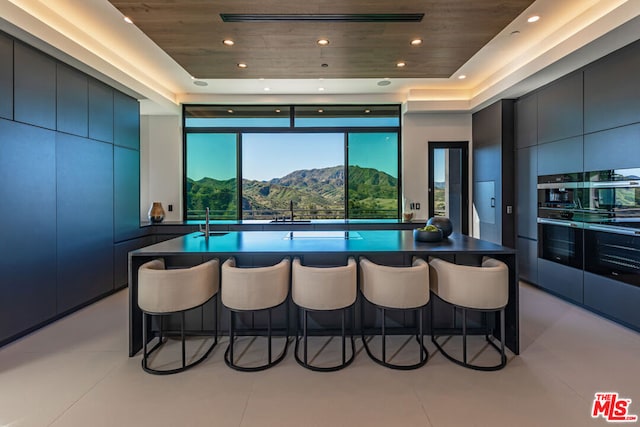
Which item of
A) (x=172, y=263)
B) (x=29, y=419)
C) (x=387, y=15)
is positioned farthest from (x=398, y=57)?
(x=29, y=419)

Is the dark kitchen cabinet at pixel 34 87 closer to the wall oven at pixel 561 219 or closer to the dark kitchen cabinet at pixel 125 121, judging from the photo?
the dark kitchen cabinet at pixel 125 121

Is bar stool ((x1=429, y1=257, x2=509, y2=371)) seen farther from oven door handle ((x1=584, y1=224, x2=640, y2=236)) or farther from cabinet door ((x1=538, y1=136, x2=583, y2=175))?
cabinet door ((x1=538, y1=136, x2=583, y2=175))

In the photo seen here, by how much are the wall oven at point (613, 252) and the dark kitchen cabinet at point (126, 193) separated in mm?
5894

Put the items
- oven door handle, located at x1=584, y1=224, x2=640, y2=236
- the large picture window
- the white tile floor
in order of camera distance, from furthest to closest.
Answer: the large picture window, oven door handle, located at x1=584, y1=224, x2=640, y2=236, the white tile floor

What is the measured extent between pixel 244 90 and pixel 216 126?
3.05 feet

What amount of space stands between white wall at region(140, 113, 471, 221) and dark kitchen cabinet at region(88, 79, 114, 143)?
157cm

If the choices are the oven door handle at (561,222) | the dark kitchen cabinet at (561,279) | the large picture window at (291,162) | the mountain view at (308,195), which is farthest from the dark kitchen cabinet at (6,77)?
the dark kitchen cabinet at (561,279)

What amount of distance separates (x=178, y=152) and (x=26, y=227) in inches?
121

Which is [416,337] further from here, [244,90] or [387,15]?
[244,90]

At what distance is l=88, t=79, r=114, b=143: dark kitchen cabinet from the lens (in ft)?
12.5

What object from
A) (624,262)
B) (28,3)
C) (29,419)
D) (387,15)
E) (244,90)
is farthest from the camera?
(244,90)

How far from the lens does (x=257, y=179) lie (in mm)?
6000

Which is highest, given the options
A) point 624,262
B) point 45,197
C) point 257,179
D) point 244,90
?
point 244,90

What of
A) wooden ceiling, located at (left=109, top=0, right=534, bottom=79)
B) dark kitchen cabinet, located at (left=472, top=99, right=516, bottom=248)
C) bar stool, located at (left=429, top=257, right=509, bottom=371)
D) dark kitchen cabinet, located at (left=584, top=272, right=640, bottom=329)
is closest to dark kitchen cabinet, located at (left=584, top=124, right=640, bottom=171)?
dark kitchen cabinet, located at (left=584, top=272, right=640, bottom=329)
